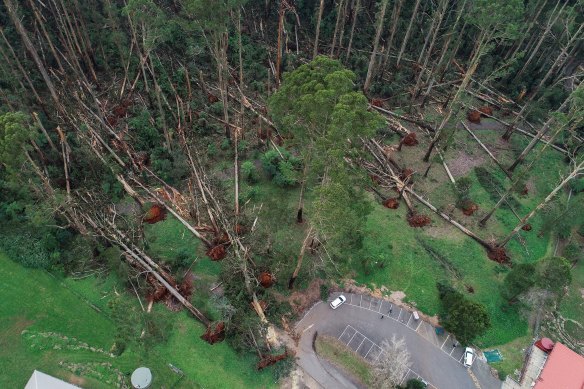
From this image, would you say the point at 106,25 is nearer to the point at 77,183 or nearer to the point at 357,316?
the point at 77,183

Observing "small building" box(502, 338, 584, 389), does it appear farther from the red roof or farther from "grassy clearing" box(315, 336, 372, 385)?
"grassy clearing" box(315, 336, 372, 385)

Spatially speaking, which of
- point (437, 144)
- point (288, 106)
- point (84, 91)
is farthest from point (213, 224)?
point (437, 144)

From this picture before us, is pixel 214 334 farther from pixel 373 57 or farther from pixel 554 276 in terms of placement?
pixel 373 57

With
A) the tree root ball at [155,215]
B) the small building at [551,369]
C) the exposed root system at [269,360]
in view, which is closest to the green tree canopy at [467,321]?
the small building at [551,369]

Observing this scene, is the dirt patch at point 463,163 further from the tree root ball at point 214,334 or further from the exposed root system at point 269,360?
the tree root ball at point 214,334

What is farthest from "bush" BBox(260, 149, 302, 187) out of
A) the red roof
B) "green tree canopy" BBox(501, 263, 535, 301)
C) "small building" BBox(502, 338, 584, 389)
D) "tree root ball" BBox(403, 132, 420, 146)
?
the red roof

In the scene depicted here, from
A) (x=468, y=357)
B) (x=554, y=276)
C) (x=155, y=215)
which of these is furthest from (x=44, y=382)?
(x=554, y=276)
